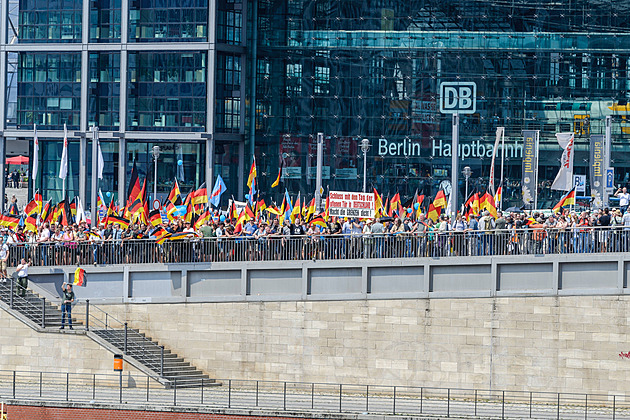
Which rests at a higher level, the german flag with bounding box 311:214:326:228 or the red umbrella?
the red umbrella

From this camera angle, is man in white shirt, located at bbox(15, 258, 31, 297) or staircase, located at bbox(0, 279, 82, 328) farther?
man in white shirt, located at bbox(15, 258, 31, 297)

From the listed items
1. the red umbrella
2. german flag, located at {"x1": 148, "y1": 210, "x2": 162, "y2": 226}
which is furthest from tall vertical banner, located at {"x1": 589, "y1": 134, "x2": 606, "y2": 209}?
the red umbrella

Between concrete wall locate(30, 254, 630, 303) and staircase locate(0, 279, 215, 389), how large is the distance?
921 millimetres

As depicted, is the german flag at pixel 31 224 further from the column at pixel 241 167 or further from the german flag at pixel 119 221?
the column at pixel 241 167

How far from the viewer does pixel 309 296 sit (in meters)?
41.2

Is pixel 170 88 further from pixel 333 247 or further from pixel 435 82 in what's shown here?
pixel 333 247

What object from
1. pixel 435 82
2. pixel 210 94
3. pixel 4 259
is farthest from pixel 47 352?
pixel 435 82

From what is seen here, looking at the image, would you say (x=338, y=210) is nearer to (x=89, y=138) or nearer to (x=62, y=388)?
(x=62, y=388)

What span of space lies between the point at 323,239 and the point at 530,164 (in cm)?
2533

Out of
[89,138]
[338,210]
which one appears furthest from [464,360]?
[89,138]

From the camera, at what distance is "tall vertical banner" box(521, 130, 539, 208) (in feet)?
211

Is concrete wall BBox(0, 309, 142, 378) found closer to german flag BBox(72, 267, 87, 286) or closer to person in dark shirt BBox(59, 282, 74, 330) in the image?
person in dark shirt BBox(59, 282, 74, 330)

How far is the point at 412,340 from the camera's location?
3994 cm

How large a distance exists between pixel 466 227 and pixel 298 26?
40839 millimetres
